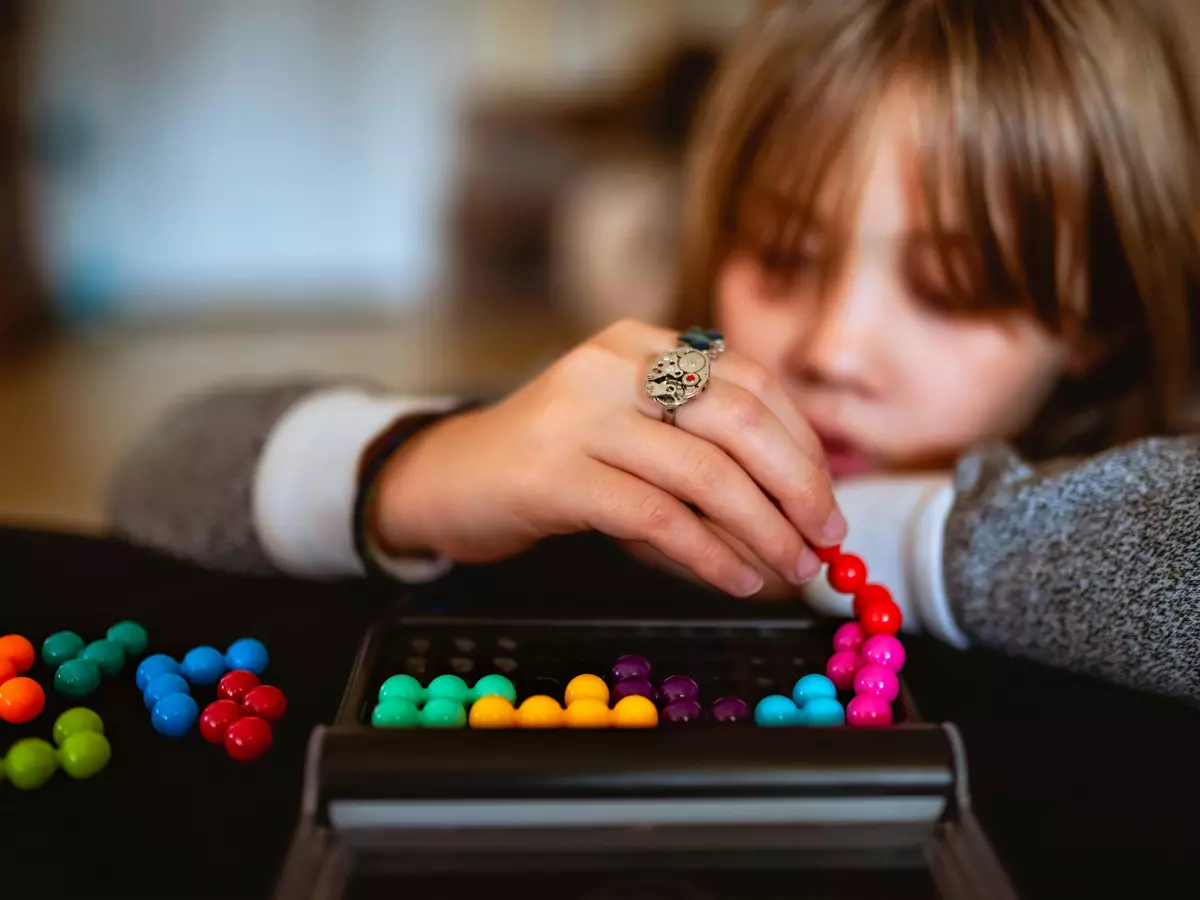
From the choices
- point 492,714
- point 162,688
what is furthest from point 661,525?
point 162,688

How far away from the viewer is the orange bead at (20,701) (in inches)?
17.8

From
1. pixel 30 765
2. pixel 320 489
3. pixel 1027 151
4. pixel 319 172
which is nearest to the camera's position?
pixel 30 765

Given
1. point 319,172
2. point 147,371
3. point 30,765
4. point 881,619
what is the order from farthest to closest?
1. point 319,172
2. point 147,371
3. point 881,619
4. point 30,765

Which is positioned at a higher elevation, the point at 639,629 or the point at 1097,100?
the point at 1097,100

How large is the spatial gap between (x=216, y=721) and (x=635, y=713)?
17cm

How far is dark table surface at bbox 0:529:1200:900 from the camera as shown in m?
0.37

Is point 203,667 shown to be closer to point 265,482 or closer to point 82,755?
point 82,755

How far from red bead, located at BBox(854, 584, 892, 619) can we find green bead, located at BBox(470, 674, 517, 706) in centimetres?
18

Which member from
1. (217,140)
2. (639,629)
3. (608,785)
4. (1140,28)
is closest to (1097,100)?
(1140,28)

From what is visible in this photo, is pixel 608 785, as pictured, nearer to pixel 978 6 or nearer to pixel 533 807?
pixel 533 807

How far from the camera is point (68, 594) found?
585 millimetres

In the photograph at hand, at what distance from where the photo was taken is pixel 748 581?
1.74 ft

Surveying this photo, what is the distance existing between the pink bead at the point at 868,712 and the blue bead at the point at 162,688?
0.93ft

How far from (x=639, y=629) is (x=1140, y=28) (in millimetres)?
659
